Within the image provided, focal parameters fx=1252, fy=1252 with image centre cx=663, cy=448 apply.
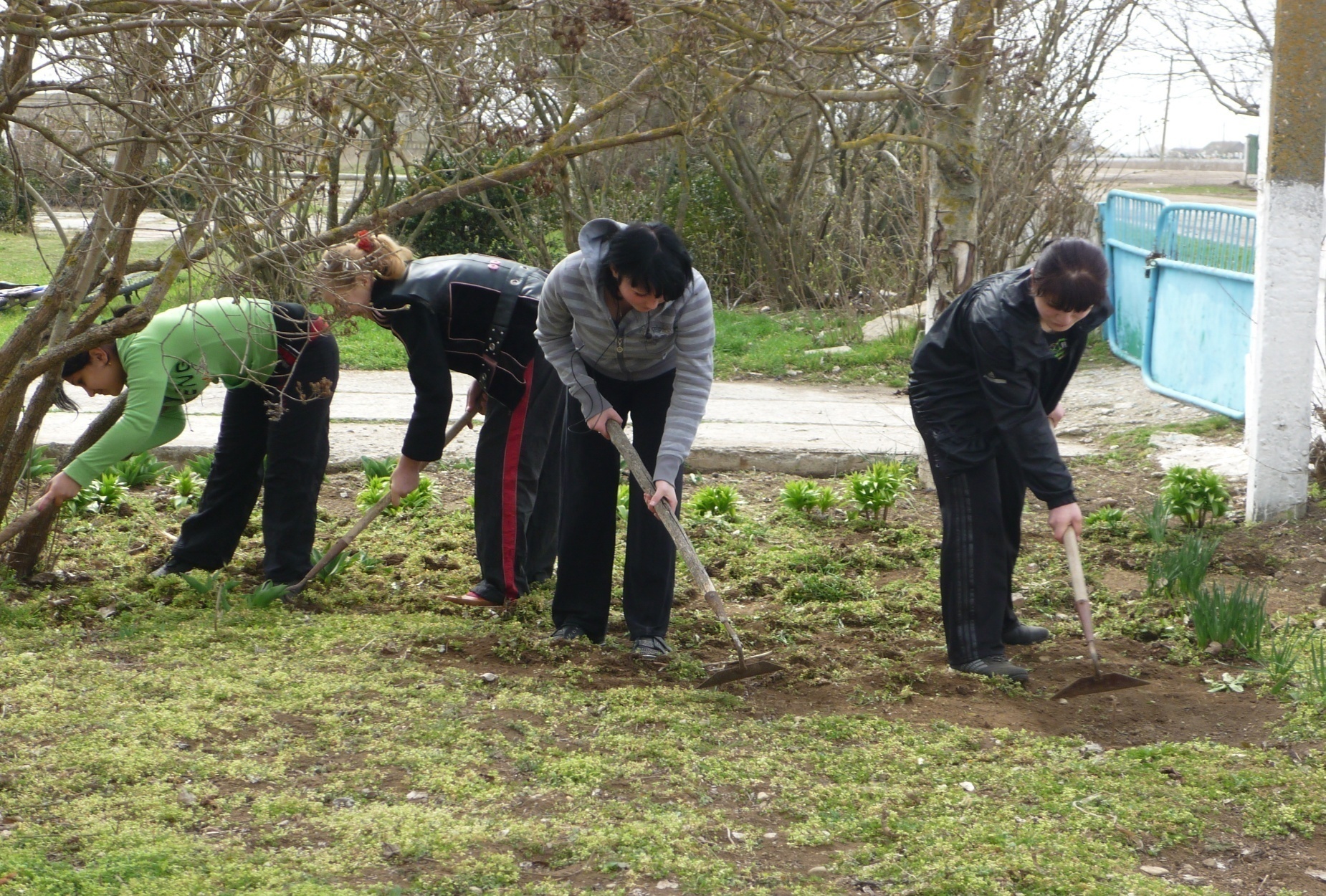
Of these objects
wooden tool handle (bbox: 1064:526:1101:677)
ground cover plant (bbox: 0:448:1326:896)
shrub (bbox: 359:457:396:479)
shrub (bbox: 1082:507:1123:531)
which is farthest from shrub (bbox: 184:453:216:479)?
shrub (bbox: 1082:507:1123:531)

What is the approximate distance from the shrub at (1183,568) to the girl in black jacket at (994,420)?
29.6 inches

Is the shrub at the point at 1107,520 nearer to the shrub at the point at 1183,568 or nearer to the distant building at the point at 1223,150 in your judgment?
the shrub at the point at 1183,568

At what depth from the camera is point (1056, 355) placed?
378 centimetres

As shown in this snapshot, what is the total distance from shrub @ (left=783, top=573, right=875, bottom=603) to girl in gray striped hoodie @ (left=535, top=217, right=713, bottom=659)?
93 cm

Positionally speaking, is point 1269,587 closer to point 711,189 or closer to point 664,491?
point 664,491

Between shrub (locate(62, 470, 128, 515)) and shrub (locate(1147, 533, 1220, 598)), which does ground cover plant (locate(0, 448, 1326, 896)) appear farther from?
shrub (locate(62, 470, 128, 515))

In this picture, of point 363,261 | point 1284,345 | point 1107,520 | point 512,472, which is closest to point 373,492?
point 512,472

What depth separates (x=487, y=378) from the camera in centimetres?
454

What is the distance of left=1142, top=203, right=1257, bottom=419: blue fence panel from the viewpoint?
7.65 m

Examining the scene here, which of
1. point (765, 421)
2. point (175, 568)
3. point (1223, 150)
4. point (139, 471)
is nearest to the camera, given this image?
point (175, 568)

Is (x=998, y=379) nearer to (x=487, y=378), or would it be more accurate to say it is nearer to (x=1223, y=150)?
(x=487, y=378)

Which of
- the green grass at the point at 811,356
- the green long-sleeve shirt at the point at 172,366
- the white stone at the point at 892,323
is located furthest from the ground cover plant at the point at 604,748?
the white stone at the point at 892,323

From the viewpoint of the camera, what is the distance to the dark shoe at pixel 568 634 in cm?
421

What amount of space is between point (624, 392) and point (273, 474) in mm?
1470
